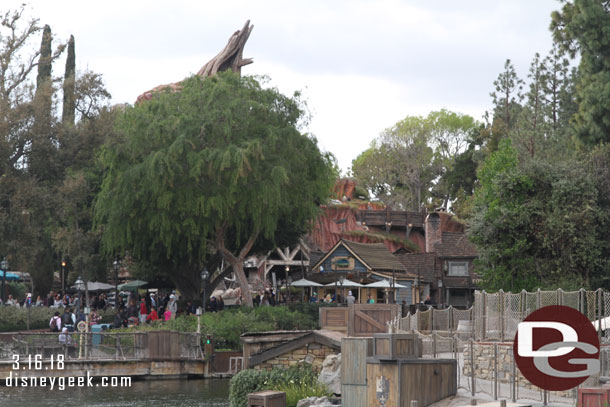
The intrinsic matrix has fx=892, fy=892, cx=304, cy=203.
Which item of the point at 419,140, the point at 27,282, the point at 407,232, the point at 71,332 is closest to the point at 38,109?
the point at 71,332

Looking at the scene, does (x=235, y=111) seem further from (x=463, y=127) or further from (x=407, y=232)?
(x=463, y=127)

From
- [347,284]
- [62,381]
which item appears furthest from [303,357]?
[347,284]

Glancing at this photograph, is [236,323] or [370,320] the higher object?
[370,320]

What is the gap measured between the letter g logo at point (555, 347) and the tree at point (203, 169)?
101 ft

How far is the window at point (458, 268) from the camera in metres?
72.4

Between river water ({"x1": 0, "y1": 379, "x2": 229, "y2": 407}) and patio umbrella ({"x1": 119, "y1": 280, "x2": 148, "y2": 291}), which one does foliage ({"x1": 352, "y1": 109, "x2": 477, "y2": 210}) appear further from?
river water ({"x1": 0, "y1": 379, "x2": 229, "y2": 407})

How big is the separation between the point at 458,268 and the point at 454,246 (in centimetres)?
186

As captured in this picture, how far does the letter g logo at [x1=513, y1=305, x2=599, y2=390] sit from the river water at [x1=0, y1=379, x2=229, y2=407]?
17642mm

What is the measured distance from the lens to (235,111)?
46.9 meters

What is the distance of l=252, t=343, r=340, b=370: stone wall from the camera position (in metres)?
30.0

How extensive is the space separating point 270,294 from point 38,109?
55.1 feet

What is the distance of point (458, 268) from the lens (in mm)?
72812

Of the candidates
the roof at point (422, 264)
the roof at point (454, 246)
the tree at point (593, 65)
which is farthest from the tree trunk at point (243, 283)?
the roof at point (454, 246)

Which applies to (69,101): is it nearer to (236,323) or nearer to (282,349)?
(236,323)
